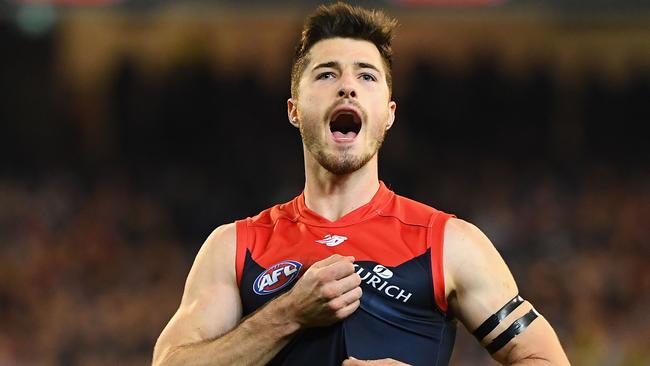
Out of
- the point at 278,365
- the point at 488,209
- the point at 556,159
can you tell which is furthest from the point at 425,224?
the point at 556,159

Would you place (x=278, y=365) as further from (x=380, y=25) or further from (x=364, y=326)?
(x=380, y=25)

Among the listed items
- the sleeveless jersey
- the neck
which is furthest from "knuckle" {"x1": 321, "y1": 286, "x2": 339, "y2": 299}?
the neck

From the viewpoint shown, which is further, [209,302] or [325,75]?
[325,75]

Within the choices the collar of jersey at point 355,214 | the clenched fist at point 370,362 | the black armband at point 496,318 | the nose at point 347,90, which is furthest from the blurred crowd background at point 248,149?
the clenched fist at point 370,362

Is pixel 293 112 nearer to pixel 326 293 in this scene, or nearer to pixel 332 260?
pixel 332 260

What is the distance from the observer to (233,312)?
3.68 metres

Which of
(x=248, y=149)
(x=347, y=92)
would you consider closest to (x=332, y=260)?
(x=347, y=92)

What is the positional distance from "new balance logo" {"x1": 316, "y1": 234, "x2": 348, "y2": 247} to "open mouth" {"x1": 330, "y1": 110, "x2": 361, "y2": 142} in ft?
1.07

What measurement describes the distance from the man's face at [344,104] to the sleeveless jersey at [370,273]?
0.21 meters

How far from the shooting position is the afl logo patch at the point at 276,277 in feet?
11.9

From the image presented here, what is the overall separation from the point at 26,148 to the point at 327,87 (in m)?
10.3

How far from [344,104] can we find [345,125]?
0.17m

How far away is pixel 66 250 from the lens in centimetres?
1120

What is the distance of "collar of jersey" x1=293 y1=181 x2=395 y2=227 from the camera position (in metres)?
3.79
